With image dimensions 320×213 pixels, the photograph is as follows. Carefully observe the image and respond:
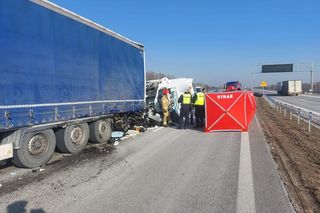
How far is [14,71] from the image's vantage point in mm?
7035

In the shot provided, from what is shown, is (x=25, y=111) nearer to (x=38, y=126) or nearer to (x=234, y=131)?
(x=38, y=126)

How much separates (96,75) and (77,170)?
13.0 feet

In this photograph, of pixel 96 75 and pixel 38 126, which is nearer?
pixel 38 126

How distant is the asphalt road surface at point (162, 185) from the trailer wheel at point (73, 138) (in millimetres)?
976

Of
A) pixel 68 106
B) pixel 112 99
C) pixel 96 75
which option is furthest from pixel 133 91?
pixel 68 106

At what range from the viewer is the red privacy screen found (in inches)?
547

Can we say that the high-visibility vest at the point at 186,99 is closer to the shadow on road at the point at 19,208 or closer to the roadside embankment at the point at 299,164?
the roadside embankment at the point at 299,164

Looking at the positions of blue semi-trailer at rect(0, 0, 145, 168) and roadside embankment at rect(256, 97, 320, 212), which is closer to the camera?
roadside embankment at rect(256, 97, 320, 212)

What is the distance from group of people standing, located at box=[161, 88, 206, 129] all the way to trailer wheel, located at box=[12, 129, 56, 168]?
25.6ft

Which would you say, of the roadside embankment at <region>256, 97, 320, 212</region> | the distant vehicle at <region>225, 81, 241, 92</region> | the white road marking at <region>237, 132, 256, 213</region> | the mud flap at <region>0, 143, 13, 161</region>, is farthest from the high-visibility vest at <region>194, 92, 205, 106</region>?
the distant vehicle at <region>225, 81, 241, 92</region>

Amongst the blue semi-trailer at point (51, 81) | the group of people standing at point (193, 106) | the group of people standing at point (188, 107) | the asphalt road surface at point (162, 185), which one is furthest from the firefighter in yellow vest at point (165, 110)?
the asphalt road surface at point (162, 185)

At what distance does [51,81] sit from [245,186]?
4.88m

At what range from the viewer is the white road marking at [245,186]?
5.10m

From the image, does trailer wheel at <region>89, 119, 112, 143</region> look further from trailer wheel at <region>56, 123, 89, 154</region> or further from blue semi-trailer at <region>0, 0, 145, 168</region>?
trailer wheel at <region>56, 123, 89, 154</region>
